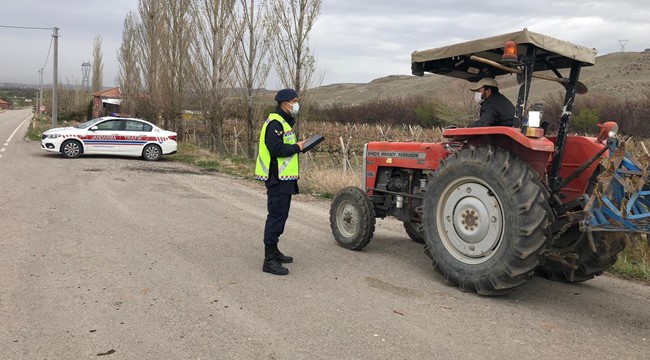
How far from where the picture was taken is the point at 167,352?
11.1 feet

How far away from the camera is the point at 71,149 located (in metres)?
17.0

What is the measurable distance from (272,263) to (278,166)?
102 cm

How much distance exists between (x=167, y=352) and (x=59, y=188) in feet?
27.8

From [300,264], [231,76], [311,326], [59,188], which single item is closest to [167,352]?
[311,326]

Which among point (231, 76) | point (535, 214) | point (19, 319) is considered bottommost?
point (19, 319)

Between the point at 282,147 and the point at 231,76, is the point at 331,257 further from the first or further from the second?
the point at 231,76

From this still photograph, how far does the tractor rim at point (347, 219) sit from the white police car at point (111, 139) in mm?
13012

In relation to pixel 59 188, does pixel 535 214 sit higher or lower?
higher

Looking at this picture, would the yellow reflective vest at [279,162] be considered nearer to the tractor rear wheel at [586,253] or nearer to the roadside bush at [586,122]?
the tractor rear wheel at [586,253]

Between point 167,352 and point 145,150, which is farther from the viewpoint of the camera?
point 145,150

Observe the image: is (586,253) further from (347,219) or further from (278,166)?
(278,166)

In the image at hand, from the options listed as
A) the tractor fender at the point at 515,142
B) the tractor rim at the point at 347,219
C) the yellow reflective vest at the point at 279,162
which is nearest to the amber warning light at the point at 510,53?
the tractor fender at the point at 515,142

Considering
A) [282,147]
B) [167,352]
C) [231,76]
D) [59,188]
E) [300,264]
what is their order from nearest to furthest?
[167,352] → [282,147] → [300,264] → [59,188] → [231,76]

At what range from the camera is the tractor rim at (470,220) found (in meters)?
4.57
